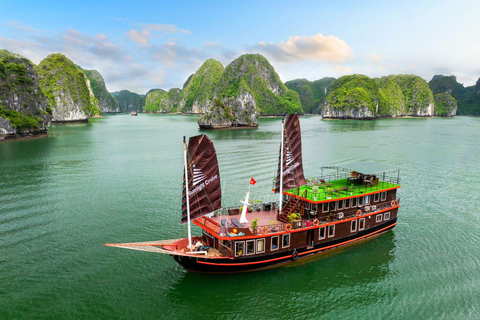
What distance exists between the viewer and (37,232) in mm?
23297

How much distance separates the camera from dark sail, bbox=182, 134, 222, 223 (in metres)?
16.1

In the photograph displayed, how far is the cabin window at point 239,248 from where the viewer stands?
1778cm

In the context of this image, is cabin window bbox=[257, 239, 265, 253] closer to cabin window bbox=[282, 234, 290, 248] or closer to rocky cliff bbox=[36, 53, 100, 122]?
cabin window bbox=[282, 234, 290, 248]

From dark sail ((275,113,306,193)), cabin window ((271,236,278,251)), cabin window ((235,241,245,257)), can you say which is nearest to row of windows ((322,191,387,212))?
dark sail ((275,113,306,193))

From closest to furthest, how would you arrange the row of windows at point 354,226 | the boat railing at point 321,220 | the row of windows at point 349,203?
1. the boat railing at point 321,220
2. the row of windows at point 354,226
3. the row of windows at point 349,203

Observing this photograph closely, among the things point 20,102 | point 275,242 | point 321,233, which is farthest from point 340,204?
point 20,102

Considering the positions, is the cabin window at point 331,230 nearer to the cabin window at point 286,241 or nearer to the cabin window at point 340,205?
the cabin window at point 340,205

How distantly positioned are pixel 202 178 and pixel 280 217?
23.2 feet

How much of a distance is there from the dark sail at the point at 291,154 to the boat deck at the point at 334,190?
1013 millimetres

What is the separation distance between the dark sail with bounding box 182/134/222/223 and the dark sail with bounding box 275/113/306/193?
601cm

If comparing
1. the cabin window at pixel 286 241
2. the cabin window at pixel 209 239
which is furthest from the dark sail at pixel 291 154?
the cabin window at pixel 209 239

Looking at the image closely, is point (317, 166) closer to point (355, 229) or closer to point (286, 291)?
point (355, 229)

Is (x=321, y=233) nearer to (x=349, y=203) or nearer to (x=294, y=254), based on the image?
(x=294, y=254)

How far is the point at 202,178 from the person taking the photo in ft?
55.0
